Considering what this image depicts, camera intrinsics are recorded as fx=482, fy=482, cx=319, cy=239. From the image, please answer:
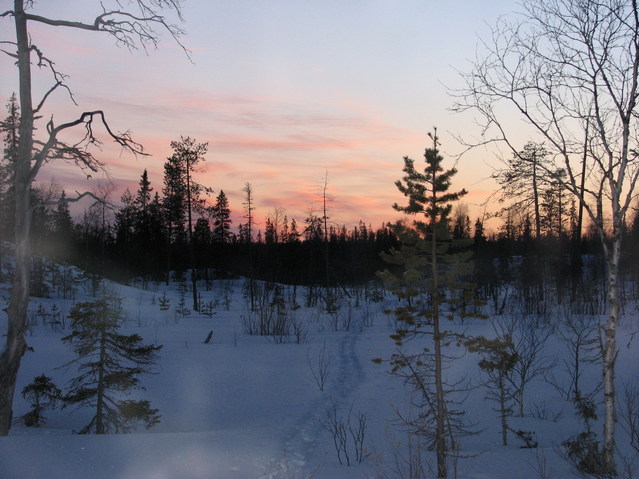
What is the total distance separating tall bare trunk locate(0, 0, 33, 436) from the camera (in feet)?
22.4

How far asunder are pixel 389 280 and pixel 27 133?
5748mm

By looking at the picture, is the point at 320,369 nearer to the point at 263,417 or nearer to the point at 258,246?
the point at 263,417

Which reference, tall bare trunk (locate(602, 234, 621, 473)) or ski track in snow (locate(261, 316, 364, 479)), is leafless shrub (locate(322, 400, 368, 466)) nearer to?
ski track in snow (locate(261, 316, 364, 479))

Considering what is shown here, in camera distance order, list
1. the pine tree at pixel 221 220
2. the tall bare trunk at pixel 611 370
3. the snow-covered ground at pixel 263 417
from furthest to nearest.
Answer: the pine tree at pixel 221 220 → the tall bare trunk at pixel 611 370 → the snow-covered ground at pixel 263 417

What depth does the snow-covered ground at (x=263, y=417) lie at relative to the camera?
550 cm

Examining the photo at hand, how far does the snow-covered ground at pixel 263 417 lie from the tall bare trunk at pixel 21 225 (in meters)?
1.15

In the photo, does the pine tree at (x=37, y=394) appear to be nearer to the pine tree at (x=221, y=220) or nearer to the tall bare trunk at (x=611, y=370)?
the tall bare trunk at (x=611, y=370)

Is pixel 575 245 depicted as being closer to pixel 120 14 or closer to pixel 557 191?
pixel 557 191

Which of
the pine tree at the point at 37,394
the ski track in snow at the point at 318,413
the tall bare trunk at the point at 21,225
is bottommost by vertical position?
the ski track in snow at the point at 318,413

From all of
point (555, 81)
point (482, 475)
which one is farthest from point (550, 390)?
point (555, 81)

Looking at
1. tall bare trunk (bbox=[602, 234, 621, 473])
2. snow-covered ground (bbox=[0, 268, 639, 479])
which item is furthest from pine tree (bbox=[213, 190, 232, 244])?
tall bare trunk (bbox=[602, 234, 621, 473])

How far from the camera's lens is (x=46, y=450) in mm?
5301

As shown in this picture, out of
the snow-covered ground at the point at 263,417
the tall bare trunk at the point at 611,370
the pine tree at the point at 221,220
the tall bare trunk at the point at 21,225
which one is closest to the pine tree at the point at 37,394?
the snow-covered ground at the point at 263,417

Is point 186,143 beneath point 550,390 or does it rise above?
above
